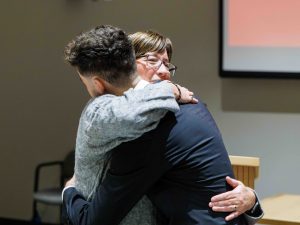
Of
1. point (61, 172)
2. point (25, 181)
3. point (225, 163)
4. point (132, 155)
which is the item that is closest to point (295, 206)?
point (225, 163)

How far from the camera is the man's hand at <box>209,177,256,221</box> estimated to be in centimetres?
137

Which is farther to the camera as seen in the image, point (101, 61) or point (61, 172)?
point (61, 172)

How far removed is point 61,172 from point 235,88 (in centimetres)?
152

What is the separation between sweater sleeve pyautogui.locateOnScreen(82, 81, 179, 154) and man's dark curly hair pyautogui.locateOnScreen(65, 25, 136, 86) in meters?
0.05

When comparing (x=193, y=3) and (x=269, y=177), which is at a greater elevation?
(x=193, y=3)

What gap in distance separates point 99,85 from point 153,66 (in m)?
0.27

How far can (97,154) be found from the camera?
1.35m

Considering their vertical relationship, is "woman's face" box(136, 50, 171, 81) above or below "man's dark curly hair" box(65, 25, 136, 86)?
below

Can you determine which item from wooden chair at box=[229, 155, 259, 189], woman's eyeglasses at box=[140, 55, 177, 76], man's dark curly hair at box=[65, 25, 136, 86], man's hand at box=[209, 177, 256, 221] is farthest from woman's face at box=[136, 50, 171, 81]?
wooden chair at box=[229, 155, 259, 189]

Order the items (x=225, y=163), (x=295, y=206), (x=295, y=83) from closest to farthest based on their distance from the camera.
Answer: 1. (x=225, y=163)
2. (x=295, y=206)
3. (x=295, y=83)

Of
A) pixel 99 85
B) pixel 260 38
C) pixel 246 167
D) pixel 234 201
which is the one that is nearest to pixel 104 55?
pixel 99 85

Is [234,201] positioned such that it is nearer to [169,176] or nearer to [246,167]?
[169,176]

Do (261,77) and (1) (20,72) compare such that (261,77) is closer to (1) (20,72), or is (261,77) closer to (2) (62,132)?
(2) (62,132)

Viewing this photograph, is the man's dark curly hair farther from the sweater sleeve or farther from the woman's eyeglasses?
the woman's eyeglasses
